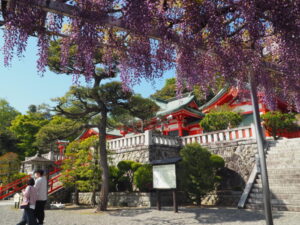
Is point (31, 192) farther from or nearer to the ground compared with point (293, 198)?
farther from the ground

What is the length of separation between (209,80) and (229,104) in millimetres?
14657

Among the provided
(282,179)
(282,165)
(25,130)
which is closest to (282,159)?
(282,165)

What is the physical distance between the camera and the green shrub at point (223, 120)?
52.4 ft

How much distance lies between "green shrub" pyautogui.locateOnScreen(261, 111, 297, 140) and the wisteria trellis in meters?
10.6

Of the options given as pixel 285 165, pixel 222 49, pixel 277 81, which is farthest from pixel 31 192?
pixel 285 165

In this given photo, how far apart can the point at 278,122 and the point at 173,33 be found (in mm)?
12660

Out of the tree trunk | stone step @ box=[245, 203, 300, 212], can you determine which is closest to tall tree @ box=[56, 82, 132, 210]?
the tree trunk

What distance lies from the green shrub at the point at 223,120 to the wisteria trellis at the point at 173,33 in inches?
464

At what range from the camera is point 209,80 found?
4.64 meters

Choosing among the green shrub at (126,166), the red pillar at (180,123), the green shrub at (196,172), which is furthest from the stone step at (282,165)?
the red pillar at (180,123)

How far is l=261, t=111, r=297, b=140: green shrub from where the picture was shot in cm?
1408

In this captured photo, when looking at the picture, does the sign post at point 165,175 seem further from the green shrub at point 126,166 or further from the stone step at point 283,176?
the stone step at point 283,176

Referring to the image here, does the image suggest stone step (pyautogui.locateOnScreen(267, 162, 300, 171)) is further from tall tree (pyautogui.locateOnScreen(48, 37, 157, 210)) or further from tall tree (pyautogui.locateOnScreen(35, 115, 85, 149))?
tall tree (pyautogui.locateOnScreen(35, 115, 85, 149))

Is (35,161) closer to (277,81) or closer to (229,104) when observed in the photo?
(277,81)
